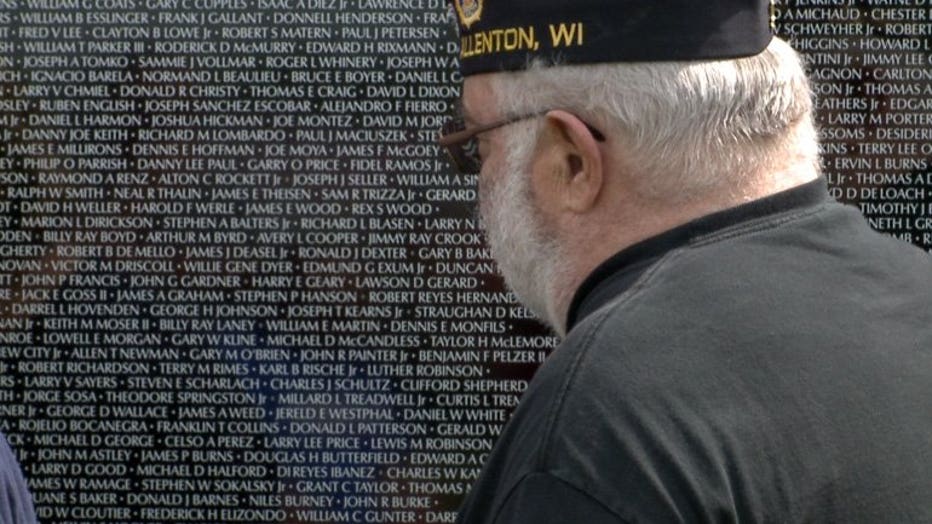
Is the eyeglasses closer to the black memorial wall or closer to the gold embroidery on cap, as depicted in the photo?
the gold embroidery on cap

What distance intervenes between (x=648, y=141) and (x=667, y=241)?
5.3 inches

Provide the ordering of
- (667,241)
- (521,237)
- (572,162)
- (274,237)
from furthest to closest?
(274,237) < (521,237) < (572,162) < (667,241)

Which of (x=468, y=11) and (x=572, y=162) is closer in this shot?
(x=572, y=162)

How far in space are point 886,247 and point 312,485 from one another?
1.55 metres

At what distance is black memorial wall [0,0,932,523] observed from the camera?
2658 millimetres

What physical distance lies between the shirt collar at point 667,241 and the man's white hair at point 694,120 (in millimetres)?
57

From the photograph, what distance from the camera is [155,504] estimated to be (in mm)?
2721

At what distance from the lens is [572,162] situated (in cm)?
150

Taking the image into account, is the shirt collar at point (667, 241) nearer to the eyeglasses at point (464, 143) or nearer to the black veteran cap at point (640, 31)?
the black veteran cap at point (640, 31)

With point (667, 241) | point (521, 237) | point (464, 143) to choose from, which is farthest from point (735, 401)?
point (464, 143)

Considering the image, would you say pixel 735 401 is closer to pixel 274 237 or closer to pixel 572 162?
pixel 572 162

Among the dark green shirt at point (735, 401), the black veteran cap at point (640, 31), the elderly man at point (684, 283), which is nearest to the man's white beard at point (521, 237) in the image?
the elderly man at point (684, 283)

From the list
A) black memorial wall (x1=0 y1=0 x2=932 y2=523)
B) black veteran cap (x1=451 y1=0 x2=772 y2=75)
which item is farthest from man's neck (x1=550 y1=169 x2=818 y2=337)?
black memorial wall (x1=0 y1=0 x2=932 y2=523)

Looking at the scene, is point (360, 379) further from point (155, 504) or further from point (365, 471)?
point (155, 504)
